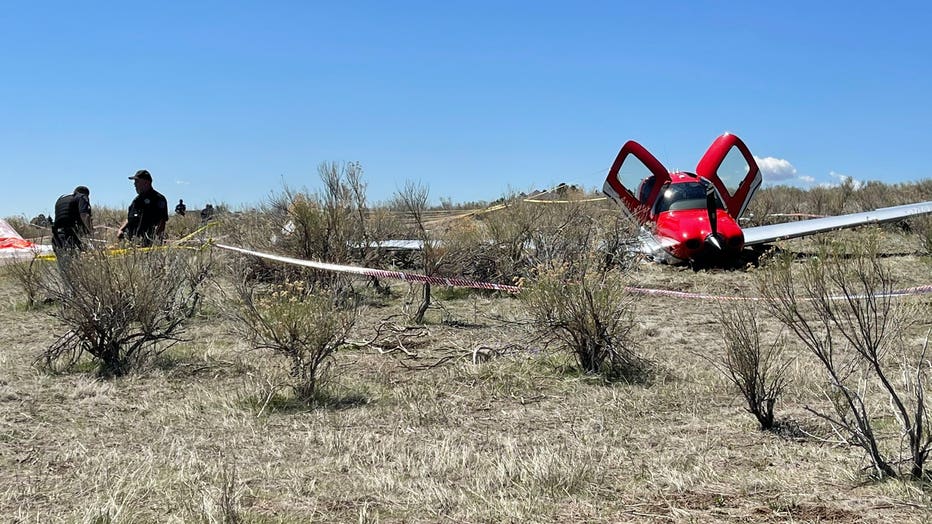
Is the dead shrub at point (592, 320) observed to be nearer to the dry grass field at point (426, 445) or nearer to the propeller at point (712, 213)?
the dry grass field at point (426, 445)

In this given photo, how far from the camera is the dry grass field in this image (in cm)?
350

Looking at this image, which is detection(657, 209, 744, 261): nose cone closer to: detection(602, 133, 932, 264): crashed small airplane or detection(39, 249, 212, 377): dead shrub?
detection(602, 133, 932, 264): crashed small airplane

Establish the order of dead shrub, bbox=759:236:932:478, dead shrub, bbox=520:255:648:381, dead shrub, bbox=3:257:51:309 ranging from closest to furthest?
dead shrub, bbox=759:236:932:478
dead shrub, bbox=520:255:648:381
dead shrub, bbox=3:257:51:309

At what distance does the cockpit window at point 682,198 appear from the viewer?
1327cm

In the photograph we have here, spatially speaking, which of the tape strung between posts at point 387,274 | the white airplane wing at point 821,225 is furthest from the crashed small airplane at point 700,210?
the tape strung between posts at point 387,274

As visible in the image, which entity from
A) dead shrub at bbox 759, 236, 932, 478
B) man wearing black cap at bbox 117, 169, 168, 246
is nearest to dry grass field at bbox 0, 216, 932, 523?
dead shrub at bbox 759, 236, 932, 478

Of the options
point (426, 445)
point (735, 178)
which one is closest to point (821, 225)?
point (735, 178)

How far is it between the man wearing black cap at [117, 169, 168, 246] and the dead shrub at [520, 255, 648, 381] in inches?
198

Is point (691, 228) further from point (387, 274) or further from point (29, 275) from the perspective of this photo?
point (29, 275)

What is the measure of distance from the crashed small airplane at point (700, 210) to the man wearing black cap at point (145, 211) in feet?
25.3

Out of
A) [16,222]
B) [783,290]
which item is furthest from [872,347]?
[16,222]

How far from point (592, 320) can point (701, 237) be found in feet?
21.9

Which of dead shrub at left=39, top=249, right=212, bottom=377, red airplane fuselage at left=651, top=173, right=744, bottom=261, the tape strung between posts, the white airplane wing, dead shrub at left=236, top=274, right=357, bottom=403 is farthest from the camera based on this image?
the white airplane wing

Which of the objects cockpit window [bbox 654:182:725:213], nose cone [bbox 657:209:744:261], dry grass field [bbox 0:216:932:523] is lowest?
dry grass field [bbox 0:216:932:523]
